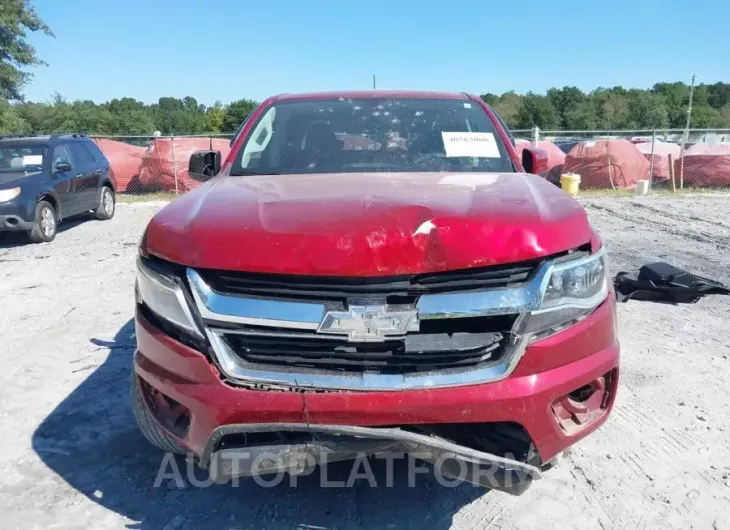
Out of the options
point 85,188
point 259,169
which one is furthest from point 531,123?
point 259,169

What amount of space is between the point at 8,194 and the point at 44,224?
744 millimetres

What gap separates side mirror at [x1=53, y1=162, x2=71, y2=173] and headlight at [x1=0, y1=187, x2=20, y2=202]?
3.30 ft

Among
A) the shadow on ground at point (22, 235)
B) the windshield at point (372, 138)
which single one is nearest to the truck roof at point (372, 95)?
the windshield at point (372, 138)

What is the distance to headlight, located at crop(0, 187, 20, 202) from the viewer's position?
9.21 metres

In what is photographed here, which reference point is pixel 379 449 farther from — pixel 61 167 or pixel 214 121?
pixel 214 121

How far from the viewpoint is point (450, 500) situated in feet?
9.05

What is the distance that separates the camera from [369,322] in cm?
205

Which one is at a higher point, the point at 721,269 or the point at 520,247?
the point at 520,247

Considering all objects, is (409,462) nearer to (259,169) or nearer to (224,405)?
(224,405)

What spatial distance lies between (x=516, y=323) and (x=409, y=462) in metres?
1.12

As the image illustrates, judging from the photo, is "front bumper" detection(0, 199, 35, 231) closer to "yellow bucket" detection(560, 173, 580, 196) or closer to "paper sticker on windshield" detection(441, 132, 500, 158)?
"paper sticker on windshield" detection(441, 132, 500, 158)

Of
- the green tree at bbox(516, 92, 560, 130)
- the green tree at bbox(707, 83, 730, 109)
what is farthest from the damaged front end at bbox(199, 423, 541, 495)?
the green tree at bbox(707, 83, 730, 109)

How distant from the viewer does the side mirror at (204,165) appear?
394 centimetres

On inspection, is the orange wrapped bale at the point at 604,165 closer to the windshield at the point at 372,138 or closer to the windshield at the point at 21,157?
the windshield at the point at 21,157
